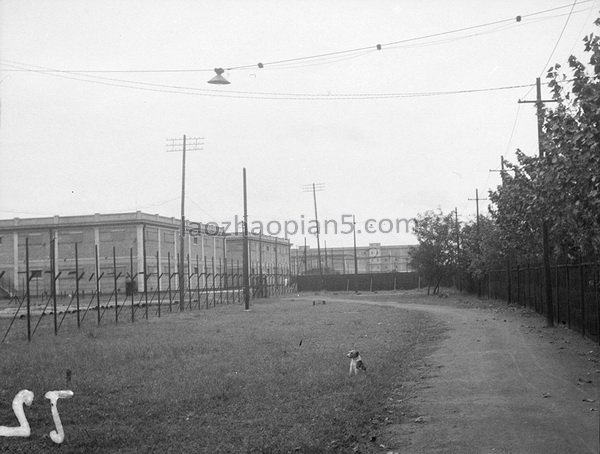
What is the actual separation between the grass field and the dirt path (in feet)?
1.53

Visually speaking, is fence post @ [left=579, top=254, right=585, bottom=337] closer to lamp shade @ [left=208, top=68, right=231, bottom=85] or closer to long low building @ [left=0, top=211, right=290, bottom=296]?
lamp shade @ [left=208, top=68, right=231, bottom=85]

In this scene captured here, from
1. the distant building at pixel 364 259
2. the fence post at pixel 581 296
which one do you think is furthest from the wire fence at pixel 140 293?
the distant building at pixel 364 259

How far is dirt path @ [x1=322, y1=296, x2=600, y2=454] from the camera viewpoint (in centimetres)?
694

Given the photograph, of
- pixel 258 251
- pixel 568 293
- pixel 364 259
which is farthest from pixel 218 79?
pixel 364 259

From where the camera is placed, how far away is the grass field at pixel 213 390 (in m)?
7.53

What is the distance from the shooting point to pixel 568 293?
17.4 metres

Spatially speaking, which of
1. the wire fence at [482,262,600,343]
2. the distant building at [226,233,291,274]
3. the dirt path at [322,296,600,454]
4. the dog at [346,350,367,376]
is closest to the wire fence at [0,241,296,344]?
the distant building at [226,233,291,274]

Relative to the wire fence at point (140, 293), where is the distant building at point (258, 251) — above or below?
above

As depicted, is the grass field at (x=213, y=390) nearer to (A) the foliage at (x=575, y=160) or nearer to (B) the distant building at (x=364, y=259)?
(A) the foliage at (x=575, y=160)

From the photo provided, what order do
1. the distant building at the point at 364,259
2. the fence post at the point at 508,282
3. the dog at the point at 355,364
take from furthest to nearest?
1. the distant building at the point at 364,259
2. the fence post at the point at 508,282
3. the dog at the point at 355,364

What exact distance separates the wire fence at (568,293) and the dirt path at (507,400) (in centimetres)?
67

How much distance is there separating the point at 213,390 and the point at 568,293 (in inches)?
442

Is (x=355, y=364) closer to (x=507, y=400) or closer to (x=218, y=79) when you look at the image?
(x=507, y=400)

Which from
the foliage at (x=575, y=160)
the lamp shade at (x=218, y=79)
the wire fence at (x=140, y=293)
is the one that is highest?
the lamp shade at (x=218, y=79)
